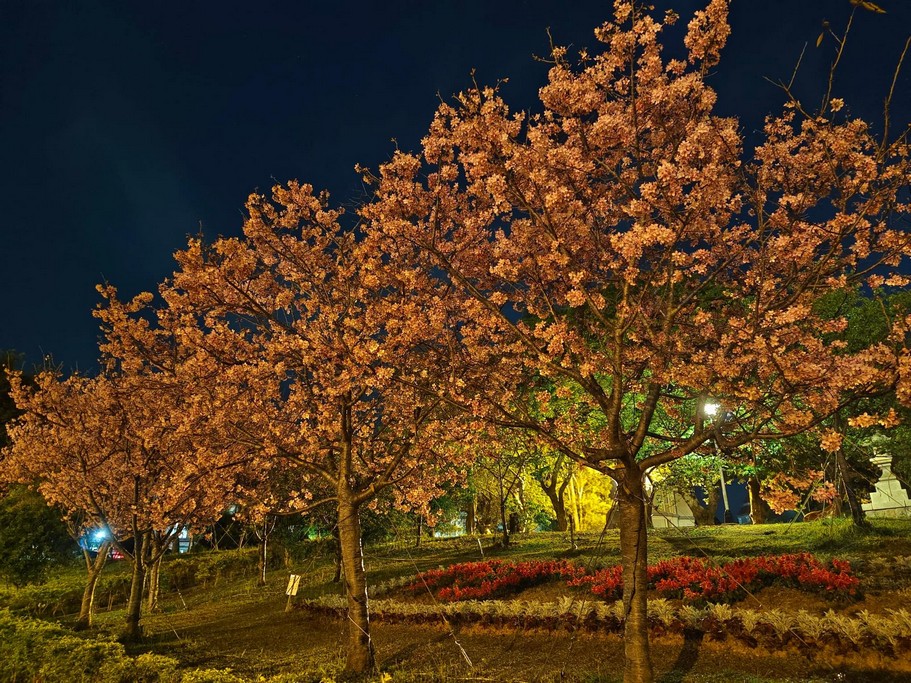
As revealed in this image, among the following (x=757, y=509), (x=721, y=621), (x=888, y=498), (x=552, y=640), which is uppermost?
(x=888, y=498)

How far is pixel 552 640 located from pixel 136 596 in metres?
12.1

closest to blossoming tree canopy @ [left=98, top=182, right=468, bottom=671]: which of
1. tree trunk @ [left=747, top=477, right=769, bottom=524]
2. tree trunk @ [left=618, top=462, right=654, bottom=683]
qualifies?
tree trunk @ [left=618, top=462, right=654, bottom=683]

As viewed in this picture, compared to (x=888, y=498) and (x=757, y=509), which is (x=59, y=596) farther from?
(x=888, y=498)

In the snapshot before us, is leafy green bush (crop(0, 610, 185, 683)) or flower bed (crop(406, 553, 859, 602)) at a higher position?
flower bed (crop(406, 553, 859, 602))

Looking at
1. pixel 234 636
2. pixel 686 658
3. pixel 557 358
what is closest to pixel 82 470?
pixel 234 636

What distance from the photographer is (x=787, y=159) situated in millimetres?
8906

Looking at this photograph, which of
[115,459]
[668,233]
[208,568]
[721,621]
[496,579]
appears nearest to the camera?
[668,233]

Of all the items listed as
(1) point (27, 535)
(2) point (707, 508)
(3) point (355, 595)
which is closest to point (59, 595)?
(1) point (27, 535)

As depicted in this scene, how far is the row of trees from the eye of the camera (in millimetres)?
7844

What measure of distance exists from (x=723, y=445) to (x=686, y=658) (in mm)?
3906

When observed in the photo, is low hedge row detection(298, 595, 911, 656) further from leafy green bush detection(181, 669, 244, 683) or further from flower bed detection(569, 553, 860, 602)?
leafy green bush detection(181, 669, 244, 683)

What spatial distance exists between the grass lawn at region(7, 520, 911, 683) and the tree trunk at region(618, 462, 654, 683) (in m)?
0.98

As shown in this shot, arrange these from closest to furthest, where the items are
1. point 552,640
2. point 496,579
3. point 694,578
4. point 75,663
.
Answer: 1. point 75,663
2. point 552,640
3. point 694,578
4. point 496,579

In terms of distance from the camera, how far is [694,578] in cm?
1166
